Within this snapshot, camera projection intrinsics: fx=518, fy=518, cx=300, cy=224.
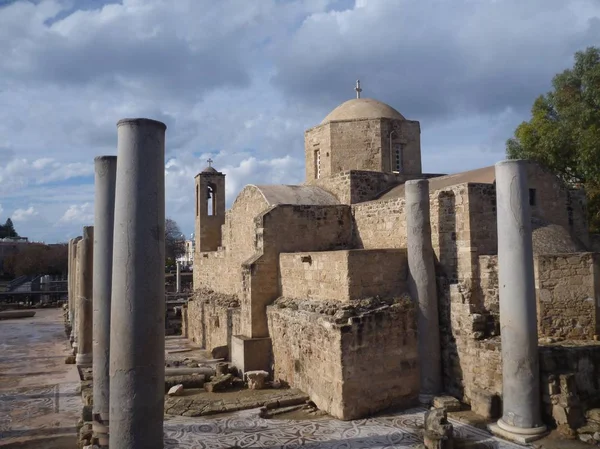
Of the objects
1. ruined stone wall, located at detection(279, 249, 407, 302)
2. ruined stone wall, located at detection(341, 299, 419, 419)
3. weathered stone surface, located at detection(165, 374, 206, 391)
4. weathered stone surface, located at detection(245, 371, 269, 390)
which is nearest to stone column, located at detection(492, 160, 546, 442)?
ruined stone wall, located at detection(341, 299, 419, 419)

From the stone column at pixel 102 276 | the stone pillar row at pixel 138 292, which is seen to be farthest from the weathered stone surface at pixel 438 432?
the stone column at pixel 102 276

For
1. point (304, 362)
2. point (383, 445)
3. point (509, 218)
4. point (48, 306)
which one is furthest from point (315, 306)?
point (48, 306)

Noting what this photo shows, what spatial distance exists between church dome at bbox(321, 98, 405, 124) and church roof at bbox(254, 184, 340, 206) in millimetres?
2390

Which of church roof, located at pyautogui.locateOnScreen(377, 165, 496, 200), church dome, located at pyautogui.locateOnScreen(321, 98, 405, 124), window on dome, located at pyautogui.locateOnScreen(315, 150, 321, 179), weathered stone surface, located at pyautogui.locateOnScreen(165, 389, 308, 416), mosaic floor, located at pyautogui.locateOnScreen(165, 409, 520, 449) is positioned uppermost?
church dome, located at pyautogui.locateOnScreen(321, 98, 405, 124)

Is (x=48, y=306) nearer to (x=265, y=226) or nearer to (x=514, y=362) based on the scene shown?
(x=265, y=226)

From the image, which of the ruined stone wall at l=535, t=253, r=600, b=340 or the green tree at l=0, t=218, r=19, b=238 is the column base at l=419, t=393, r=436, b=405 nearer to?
the ruined stone wall at l=535, t=253, r=600, b=340

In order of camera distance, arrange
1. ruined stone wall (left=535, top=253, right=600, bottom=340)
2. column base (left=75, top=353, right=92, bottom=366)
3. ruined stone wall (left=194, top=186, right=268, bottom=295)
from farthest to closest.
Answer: ruined stone wall (left=194, top=186, right=268, bottom=295) < column base (left=75, top=353, right=92, bottom=366) < ruined stone wall (left=535, top=253, right=600, bottom=340)

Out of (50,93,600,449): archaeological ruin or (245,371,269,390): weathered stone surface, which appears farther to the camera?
(245,371,269,390): weathered stone surface

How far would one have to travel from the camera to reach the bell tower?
20391 mm

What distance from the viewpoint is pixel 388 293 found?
32.0 ft

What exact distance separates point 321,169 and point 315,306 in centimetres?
599

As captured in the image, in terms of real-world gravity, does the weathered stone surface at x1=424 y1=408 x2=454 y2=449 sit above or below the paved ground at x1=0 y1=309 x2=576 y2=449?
above

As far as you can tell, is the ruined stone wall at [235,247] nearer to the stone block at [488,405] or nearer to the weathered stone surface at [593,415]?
the stone block at [488,405]

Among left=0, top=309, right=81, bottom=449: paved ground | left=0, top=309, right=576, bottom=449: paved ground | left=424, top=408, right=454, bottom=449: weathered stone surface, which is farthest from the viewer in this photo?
left=0, top=309, right=81, bottom=449: paved ground
